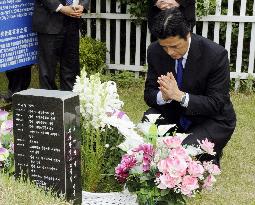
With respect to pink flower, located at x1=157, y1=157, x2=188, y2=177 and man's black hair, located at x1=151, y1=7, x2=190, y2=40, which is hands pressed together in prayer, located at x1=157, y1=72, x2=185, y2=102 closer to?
man's black hair, located at x1=151, y1=7, x2=190, y2=40

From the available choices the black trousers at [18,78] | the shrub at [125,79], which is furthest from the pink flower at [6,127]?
→ the shrub at [125,79]

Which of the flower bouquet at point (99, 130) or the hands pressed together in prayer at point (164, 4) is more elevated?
the hands pressed together in prayer at point (164, 4)

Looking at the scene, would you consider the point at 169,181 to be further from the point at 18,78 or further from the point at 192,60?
the point at 18,78

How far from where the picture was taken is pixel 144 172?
10.3ft

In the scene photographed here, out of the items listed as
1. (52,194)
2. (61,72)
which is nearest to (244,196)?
(52,194)

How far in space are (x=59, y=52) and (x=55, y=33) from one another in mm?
313

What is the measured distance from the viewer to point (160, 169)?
3.00 m

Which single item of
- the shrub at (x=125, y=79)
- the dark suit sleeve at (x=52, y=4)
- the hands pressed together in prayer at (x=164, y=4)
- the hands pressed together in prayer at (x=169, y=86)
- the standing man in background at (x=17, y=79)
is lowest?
the shrub at (x=125, y=79)

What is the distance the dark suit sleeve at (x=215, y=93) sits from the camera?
4.20 metres

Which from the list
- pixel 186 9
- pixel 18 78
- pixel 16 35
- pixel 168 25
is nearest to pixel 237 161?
pixel 186 9

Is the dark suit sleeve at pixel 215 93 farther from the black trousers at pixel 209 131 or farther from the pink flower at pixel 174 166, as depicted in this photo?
the pink flower at pixel 174 166

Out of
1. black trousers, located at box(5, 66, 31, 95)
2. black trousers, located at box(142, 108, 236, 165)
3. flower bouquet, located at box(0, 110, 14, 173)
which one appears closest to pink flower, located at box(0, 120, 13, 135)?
flower bouquet, located at box(0, 110, 14, 173)

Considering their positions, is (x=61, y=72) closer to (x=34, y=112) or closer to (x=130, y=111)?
(x=130, y=111)

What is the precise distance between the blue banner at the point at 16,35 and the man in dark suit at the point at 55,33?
194mm
